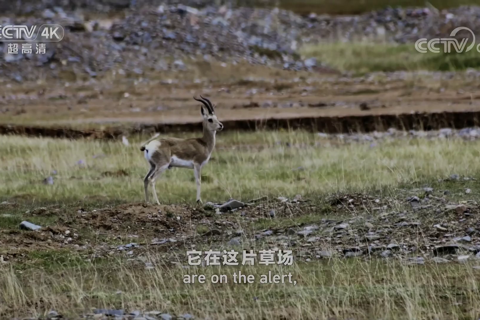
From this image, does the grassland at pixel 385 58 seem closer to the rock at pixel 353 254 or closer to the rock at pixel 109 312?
the rock at pixel 353 254

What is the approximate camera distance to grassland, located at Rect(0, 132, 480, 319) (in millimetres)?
9266

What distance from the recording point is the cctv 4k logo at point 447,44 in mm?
46694

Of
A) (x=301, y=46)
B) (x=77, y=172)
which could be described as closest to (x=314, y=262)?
(x=77, y=172)

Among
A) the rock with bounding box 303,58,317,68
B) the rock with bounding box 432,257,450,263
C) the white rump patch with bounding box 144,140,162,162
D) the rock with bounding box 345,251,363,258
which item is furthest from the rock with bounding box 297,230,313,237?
the rock with bounding box 303,58,317,68

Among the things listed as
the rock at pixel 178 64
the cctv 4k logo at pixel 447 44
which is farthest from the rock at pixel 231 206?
the cctv 4k logo at pixel 447 44

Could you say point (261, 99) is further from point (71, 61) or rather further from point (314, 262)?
point (314, 262)

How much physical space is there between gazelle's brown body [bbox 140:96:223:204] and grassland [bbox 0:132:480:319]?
2.05 feet

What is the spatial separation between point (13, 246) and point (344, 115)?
1719cm

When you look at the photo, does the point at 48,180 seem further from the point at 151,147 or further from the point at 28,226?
the point at 28,226

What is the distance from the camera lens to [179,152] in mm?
16234

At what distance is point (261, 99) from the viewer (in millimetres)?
34594

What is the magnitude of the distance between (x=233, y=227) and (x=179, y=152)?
294 cm

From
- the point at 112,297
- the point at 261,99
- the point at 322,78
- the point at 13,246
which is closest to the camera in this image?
the point at 112,297

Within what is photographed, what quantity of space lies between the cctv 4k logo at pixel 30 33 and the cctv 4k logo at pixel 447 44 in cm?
1862
